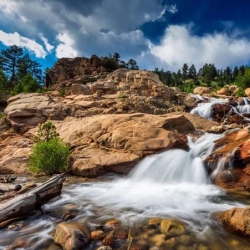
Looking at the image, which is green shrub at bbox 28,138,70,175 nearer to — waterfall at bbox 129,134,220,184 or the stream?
the stream

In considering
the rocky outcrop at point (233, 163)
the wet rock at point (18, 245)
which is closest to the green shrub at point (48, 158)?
the wet rock at point (18, 245)

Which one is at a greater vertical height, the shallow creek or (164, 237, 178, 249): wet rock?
the shallow creek

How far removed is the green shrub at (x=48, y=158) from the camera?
13.8 m

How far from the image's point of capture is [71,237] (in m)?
5.94

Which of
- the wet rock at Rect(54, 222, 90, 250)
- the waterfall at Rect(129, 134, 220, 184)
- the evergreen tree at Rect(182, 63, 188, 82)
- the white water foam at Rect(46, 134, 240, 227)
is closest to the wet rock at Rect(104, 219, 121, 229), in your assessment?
the white water foam at Rect(46, 134, 240, 227)

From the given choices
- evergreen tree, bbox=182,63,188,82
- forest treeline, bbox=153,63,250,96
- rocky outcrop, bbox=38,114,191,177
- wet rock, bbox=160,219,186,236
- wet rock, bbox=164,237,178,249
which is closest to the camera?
wet rock, bbox=164,237,178,249

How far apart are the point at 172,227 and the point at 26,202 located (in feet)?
15.5

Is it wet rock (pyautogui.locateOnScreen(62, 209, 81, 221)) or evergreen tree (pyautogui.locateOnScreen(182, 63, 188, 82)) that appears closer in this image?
wet rock (pyautogui.locateOnScreen(62, 209, 81, 221))

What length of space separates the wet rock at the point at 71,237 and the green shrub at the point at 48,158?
7.92 metres

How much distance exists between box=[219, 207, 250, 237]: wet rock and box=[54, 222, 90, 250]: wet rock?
4244 millimetres

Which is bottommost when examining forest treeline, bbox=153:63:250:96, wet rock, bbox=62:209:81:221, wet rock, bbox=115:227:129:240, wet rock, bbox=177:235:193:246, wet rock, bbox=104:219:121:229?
wet rock, bbox=177:235:193:246

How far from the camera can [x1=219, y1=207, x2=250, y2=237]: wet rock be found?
6.50 meters

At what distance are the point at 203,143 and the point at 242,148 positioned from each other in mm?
3367

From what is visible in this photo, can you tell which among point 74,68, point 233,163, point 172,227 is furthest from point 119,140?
point 74,68
